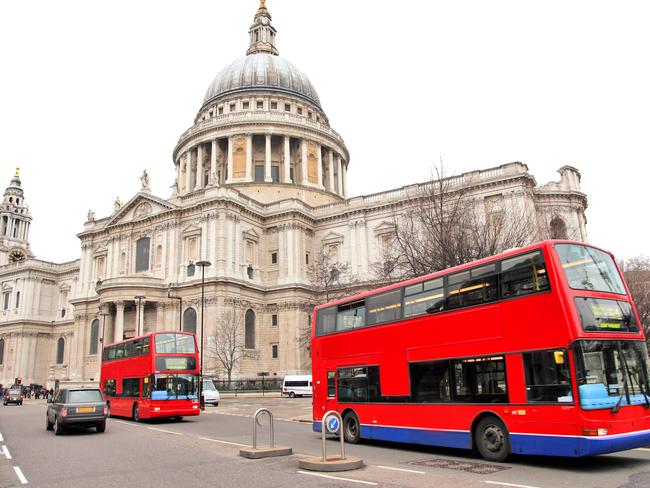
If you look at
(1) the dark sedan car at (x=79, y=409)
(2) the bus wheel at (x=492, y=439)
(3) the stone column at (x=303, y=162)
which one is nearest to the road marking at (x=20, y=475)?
(1) the dark sedan car at (x=79, y=409)

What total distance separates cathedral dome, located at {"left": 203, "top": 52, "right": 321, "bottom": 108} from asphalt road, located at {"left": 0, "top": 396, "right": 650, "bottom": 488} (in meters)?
60.6

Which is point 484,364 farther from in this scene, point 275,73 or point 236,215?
point 275,73

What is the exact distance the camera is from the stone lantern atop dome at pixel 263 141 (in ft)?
212

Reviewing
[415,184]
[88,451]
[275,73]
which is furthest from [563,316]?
[275,73]

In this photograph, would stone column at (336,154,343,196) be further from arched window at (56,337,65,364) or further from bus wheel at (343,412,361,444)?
bus wheel at (343,412,361,444)

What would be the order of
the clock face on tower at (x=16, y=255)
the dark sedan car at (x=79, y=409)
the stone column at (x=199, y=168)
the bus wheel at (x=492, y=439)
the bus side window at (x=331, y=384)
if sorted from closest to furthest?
1. the bus wheel at (x=492, y=439)
2. the bus side window at (x=331, y=384)
3. the dark sedan car at (x=79, y=409)
4. the stone column at (x=199, y=168)
5. the clock face on tower at (x=16, y=255)

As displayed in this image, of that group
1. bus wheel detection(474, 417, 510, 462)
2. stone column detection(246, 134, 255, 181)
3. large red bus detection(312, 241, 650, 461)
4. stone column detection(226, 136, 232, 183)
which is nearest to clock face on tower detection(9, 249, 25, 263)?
stone column detection(226, 136, 232, 183)

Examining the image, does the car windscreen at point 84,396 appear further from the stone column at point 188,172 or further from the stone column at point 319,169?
the stone column at point 188,172

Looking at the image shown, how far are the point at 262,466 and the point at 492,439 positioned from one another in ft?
16.2

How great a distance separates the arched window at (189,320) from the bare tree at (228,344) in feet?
11.1

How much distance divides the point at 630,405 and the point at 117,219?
2172 inches

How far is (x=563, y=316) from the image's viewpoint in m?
10.5

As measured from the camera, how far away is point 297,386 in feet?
148

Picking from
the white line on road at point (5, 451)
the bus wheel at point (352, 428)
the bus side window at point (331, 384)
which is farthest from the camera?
the bus side window at point (331, 384)
